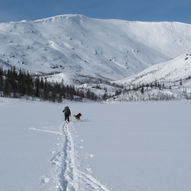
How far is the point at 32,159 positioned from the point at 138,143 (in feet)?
23.2

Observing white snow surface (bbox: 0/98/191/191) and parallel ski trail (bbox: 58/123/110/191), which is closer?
parallel ski trail (bbox: 58/123/110/191)

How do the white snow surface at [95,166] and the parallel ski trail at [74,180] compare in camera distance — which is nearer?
the parallel ski trail at [74,180]

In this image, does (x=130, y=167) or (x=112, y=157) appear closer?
(x=130, y=167)

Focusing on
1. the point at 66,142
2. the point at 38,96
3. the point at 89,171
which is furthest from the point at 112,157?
the point at 38,96

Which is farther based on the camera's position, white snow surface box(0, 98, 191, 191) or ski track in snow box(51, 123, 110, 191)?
white snow surface box(0, 98, 191, 191)

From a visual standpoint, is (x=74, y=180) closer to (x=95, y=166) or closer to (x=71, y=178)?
(x=71, y=178)

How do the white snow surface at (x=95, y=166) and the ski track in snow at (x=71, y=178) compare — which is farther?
the white snow surface at (x=95, y=166)

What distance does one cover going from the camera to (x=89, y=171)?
28.7ft

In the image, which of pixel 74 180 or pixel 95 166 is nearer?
pixel 74 180

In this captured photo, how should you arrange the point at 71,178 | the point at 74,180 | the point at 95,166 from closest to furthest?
the point at 74,180 → the point at 71,178 → the point at 95,166

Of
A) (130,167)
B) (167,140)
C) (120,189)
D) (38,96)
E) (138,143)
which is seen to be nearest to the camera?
(120,189)

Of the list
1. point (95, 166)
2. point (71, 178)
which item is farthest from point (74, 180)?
point (95, 166)

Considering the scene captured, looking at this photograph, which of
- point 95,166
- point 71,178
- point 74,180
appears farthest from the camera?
point 95,166

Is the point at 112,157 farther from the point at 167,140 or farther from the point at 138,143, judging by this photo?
the point at 167,140
